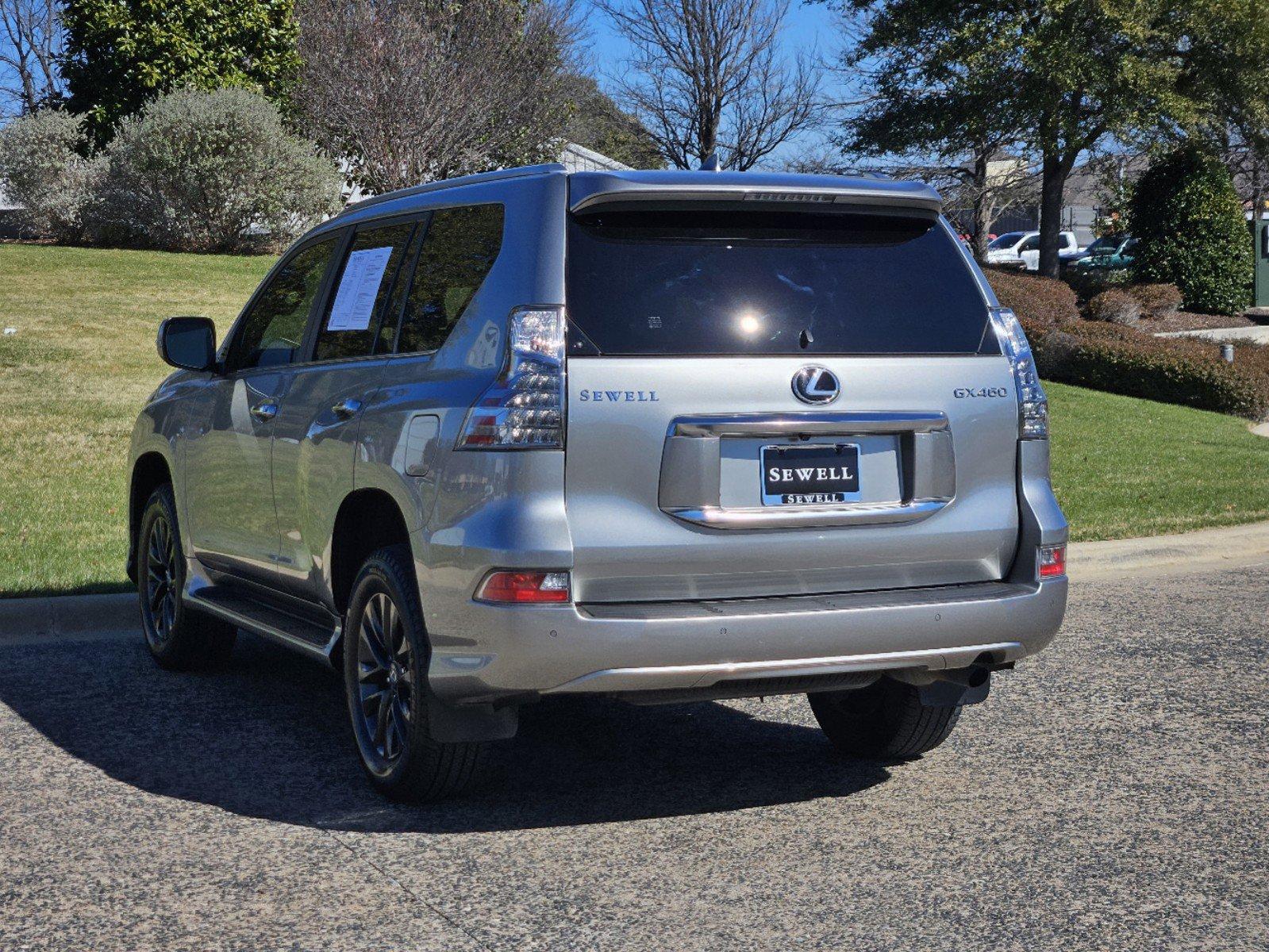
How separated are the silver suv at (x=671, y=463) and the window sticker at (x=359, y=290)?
0.62ft

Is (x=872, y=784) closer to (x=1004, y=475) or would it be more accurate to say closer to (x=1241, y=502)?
(x=1004, y=475)

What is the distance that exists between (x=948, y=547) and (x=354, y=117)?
27.4 meters

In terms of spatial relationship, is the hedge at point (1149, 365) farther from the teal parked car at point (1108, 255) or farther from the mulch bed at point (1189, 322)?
the teal parked car at point (1108, 255)

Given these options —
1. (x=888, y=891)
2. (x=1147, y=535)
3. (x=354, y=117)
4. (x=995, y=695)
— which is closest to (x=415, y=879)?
(x=888, y=891)

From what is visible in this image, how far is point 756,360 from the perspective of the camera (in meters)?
4.47

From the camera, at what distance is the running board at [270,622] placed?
540 centimetres

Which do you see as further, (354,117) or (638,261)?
(354,117)

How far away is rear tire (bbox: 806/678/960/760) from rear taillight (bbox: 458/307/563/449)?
1.70 metres

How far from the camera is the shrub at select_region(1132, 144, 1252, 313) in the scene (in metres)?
28.9

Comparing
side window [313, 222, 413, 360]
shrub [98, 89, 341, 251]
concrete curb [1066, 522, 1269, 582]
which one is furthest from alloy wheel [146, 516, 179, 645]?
shrub [98, 89, 341, 251]

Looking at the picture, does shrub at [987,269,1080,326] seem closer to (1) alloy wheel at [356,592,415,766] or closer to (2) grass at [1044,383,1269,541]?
(2) grass at [1044,383,1269,541]

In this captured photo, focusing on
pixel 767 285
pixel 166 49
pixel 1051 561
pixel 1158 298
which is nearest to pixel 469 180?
pixel 767 285

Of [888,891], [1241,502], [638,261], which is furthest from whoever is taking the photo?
[1241,502]

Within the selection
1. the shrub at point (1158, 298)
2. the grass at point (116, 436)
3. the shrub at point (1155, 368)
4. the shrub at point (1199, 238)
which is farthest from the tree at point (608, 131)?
the shrub at point (1155, 368)
